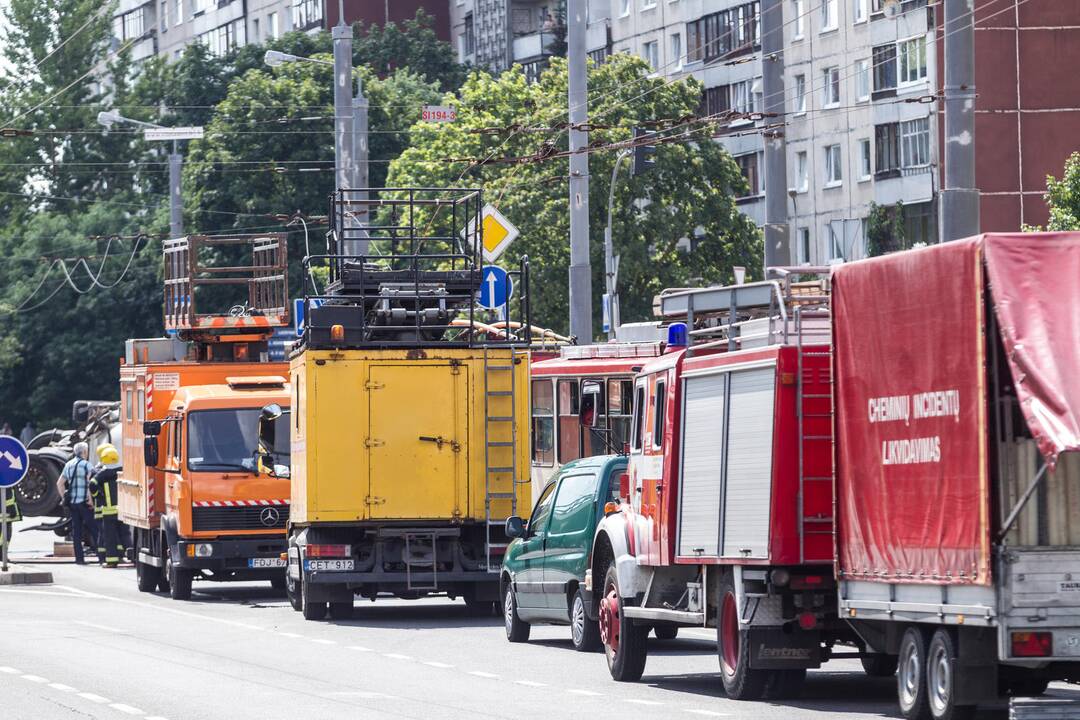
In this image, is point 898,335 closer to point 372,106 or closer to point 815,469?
point 815,469

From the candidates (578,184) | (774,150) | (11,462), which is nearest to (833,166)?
(578,184)

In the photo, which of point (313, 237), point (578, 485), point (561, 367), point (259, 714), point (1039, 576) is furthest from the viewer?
point (313, 237)

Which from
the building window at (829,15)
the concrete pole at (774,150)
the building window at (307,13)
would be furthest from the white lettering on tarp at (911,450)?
the building window at (307,13)

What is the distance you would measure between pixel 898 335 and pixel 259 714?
4654 mm

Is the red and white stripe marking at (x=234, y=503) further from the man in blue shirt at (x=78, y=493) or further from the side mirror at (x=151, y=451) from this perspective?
the man in blue shirt at (x=78, y=493)

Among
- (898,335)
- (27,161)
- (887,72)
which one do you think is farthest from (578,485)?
(27,161)

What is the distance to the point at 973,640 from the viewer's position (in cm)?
1355

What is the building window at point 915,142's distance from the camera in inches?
2596

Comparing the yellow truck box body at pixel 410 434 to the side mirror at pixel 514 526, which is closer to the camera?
the side mirror at pixel 514 526

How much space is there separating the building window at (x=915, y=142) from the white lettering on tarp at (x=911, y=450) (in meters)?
52.0

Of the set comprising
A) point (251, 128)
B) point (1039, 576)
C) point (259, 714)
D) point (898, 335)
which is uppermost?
point (251, 128)

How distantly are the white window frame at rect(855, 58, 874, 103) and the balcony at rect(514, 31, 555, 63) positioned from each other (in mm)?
19934

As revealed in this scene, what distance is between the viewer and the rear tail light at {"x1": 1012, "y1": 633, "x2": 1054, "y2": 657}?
13.1 meters

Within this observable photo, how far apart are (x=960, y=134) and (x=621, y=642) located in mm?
4991
